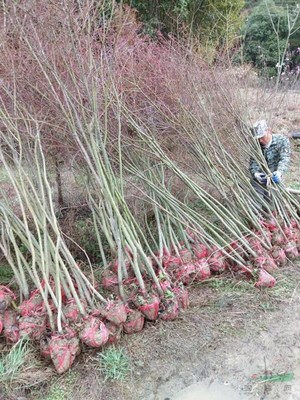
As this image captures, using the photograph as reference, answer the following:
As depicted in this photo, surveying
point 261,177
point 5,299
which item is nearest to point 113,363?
point 5,299

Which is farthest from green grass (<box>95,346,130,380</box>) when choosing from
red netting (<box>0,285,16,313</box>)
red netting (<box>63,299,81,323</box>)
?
red netting (<box>0,285,16,313</box>)

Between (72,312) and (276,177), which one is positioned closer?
(72,312)

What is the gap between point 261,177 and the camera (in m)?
4.72

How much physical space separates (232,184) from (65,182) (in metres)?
2.86

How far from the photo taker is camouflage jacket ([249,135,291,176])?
468 centimetres

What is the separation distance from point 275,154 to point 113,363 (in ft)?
10.5

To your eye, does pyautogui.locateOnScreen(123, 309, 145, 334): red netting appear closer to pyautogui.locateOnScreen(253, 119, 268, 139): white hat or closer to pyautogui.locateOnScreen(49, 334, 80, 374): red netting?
pyautogui.locateOnScreen(49, 334, 80, 374): red netting

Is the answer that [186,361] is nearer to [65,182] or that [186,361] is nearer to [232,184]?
[232,184]

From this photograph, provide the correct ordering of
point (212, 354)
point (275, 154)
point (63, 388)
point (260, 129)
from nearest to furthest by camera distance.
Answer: point (63, 388) < point (212, 354) < point (260, 129) < point (275, 154)

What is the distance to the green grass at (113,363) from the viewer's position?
2.90m

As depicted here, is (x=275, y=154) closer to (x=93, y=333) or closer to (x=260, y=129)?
(x=260, y=129)

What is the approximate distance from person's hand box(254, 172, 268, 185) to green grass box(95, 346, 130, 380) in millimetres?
2644

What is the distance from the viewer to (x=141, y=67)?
5000 mm

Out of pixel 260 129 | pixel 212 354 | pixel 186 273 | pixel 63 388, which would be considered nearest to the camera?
pixel 63 388
